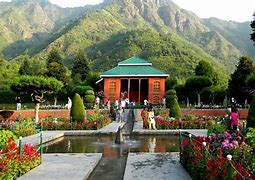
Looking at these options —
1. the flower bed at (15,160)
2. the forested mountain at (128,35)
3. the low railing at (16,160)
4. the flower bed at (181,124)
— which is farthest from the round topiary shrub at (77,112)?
the forested mountain at (128,35)

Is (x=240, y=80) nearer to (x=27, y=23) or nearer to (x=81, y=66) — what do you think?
(x=81, y=66)

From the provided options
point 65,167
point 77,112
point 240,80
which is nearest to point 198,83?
point 240,80

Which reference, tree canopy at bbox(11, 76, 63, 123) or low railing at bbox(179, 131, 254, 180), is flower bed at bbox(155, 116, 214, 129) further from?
low railing at bbox(179, 131, 254, 180)

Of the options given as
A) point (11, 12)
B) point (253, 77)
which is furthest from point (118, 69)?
point (11, 12)

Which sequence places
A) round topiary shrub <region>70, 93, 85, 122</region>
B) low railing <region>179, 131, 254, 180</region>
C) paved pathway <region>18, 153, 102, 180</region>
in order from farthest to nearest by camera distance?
round topiary shrub <region>70, 93, 85, 122</region> < paved pathway <region>18, 153, 102, 180</region> < low railing <region>179, 131, 254, 180</region>

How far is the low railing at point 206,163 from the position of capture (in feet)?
17.5

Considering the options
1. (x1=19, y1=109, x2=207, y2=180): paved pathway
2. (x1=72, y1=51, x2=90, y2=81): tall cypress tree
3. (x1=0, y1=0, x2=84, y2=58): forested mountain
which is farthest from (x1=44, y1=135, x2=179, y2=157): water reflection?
(x1=0, y1=0, x2=84, y2=58): forested mountain

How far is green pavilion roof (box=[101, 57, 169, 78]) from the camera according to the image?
41.3 meters

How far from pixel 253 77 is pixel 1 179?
87.5 feet

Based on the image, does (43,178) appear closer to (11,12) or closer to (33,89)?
(33,89)

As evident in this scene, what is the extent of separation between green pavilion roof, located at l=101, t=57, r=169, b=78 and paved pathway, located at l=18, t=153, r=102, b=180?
3023cm

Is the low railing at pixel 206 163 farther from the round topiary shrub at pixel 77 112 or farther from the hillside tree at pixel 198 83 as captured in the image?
the hillside tree at pixel 198 83

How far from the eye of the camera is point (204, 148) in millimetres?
7301

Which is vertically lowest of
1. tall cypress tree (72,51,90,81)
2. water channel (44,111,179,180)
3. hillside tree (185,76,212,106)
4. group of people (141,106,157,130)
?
water channel (44,111,179,180)
